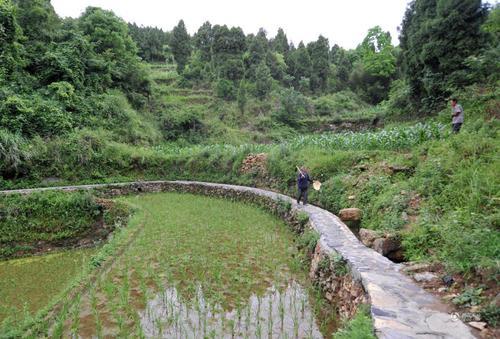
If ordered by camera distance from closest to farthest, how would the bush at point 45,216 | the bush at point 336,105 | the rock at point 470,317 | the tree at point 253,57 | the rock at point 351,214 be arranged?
the rock at point 470,317
the rock at point 351,214
the bush at point 45,216
the bush at point 336,105
the tree at point 253,57

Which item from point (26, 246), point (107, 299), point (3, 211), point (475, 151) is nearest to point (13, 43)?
point (3, 211)

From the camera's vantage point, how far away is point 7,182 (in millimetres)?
17984

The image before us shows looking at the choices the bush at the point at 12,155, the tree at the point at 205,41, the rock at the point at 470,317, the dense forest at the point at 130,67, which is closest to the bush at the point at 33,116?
the dense forest at the point at 130,67

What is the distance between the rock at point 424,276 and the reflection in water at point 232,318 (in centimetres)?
185

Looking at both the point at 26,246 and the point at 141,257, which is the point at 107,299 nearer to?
the point at 141,257

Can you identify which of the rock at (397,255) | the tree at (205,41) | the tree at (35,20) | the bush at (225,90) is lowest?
Result: the rock at (397,255)

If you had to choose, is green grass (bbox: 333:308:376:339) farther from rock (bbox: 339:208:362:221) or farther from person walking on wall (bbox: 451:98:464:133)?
person walking on wall (bbox: 451:98:464:133)

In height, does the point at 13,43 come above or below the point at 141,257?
above

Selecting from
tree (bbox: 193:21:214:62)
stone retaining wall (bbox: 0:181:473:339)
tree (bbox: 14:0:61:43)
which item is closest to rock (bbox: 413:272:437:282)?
stone retaining wall (bbox: 0:181:473:339)

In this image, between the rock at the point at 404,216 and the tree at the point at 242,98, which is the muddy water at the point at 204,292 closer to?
the rock at the point at 404,216

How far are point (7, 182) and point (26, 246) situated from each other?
291 inches

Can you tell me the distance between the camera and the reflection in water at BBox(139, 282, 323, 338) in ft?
17.9

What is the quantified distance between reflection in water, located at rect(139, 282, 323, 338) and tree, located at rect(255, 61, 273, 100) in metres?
36.2

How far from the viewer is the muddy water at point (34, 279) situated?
7.25m
